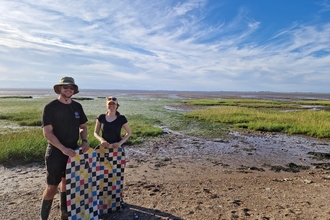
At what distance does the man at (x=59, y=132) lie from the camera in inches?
157

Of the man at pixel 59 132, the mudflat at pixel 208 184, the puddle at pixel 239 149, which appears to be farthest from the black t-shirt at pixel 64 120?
the puddle at pixel 239 149

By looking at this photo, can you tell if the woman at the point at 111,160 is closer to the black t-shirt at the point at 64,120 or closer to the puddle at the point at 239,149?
the black t-shirt at the point at 64,120

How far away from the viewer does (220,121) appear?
79.5ft

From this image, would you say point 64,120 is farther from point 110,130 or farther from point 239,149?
point 239,149

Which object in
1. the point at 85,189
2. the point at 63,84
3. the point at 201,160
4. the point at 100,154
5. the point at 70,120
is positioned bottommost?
the point at 201,160

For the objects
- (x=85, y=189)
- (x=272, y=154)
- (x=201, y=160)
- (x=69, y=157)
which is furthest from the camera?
(x=272, y=154)

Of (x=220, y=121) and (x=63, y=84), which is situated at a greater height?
(x=63, y=84)

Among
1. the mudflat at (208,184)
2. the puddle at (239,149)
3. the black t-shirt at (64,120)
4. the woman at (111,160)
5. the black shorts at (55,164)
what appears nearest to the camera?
the black t-shirt at (64,120)

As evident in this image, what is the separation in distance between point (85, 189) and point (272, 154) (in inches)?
413


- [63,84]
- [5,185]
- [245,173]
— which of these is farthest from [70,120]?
[245,173]

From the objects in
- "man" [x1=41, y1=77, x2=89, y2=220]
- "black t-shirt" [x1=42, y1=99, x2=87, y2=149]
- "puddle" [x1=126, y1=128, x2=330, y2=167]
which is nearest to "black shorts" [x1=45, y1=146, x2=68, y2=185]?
"man" [x1=41, y1=77, x2=89, y2=220]

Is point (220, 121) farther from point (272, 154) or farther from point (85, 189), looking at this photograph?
point (85, 189)

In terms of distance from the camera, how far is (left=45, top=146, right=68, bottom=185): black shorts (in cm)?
412

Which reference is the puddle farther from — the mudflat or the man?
the man
